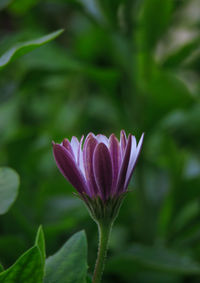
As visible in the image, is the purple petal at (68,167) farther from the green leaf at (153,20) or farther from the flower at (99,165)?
the green leaf at (153,20)

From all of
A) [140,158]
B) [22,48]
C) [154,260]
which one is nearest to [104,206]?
[22,48]

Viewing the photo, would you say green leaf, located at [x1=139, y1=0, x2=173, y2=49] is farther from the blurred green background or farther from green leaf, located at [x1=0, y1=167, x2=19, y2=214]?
green leaf, located at [x1=0, y1=167, x2=19, y2=214]

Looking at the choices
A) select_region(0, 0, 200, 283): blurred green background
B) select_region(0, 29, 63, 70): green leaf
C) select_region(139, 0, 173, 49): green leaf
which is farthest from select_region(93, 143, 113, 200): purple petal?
select_region(139, 0, 173, 49): green leaf

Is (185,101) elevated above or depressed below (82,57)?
below

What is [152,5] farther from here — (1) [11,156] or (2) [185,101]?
(1) [11,156]

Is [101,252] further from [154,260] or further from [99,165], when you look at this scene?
[154,260]

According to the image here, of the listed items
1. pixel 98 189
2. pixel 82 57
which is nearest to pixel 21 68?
pixel 82 57

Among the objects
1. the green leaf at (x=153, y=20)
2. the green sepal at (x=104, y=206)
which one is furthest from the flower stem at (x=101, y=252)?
the green leaf at (x=153, y=20)
